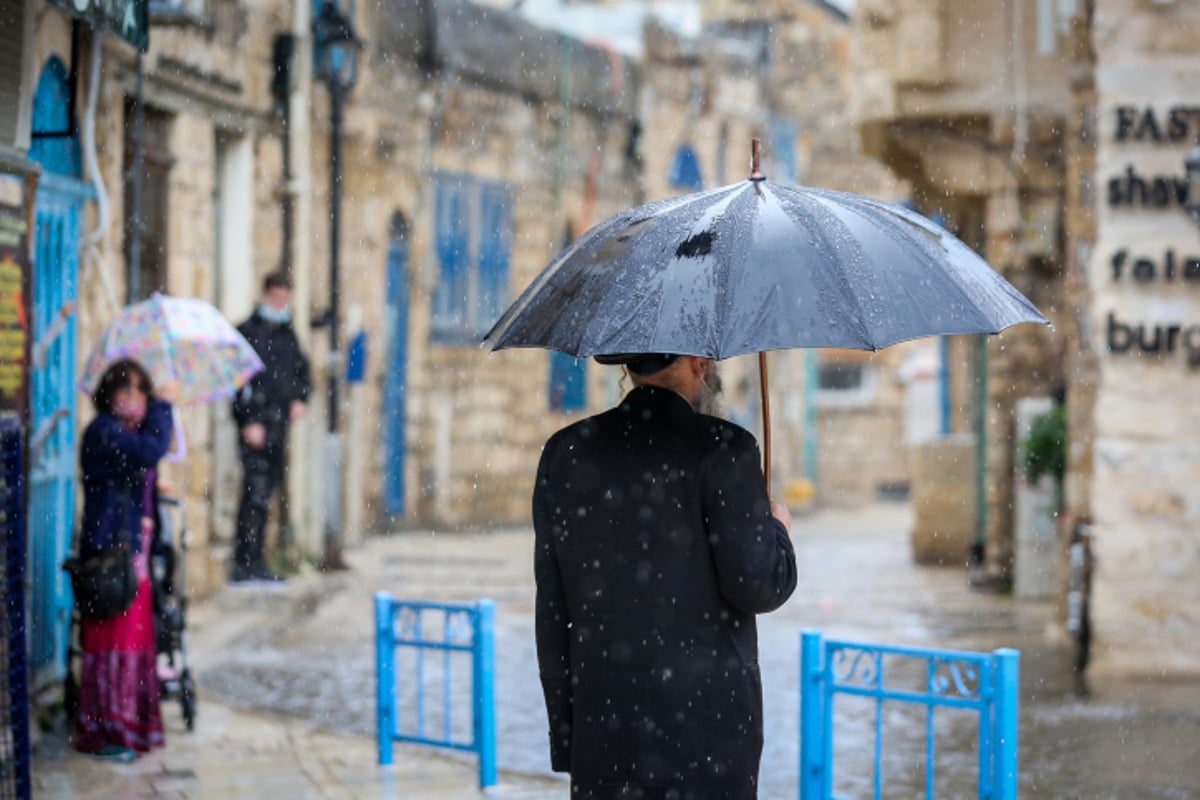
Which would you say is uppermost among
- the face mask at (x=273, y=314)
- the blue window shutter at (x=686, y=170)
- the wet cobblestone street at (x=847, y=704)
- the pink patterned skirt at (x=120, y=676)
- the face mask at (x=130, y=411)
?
the blue window shutter at (x=686, y=170)

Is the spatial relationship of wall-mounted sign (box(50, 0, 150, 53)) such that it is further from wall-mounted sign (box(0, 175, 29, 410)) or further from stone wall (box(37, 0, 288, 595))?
wall-mounted sign (box(0, 175, 29, 410))

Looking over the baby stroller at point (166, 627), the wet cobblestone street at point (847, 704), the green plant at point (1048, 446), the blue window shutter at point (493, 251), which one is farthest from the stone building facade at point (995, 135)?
the baby stroller at point (166, 627)

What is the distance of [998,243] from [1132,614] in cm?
571

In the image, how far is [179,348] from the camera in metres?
8.70

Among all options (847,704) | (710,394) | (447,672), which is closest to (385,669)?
(447,672)

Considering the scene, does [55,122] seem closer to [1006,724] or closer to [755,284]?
[1006,724]

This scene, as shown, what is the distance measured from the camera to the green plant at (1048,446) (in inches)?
541

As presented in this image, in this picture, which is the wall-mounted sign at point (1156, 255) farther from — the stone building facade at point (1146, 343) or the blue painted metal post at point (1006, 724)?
the blue painted metal post at point (1006, 724)

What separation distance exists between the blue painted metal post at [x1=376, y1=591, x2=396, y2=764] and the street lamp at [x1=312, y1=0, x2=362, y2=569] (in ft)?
24.3

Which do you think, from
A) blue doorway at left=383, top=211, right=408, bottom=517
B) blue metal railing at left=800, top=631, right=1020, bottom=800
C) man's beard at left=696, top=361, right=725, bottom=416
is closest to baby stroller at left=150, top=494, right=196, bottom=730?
blue metal railing at left=800, top=631, right=1020, bottom=800

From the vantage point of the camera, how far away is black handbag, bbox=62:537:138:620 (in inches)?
302

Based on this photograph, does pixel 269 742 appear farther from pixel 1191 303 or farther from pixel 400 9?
pixel 400 9

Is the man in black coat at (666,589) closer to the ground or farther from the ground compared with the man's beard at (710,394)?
closer to the ground

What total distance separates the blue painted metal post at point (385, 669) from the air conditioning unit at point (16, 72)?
8.53 ft
